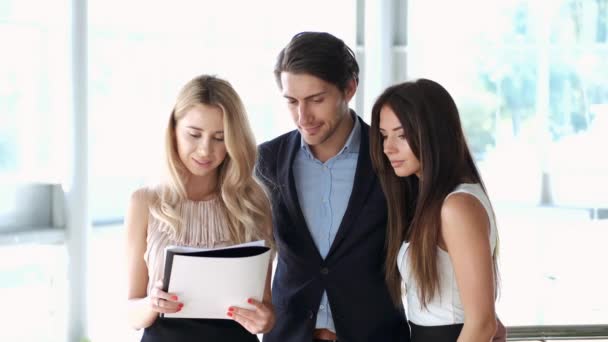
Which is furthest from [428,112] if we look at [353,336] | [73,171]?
[73,171]

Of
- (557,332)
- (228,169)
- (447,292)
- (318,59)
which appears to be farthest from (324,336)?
(557,332)

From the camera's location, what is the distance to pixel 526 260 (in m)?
6.49

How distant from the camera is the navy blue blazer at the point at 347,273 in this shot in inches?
103

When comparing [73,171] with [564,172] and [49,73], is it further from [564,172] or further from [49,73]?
[564,172]

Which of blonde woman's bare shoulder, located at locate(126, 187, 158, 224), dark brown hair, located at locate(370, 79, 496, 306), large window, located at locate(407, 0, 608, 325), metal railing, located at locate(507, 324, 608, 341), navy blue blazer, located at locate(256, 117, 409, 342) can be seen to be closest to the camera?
dark brown hair, located at locate(370, 79, 496, 306)

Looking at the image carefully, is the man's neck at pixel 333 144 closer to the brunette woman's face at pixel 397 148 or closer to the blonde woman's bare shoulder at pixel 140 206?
the brunette woman's face at pixel 397 148

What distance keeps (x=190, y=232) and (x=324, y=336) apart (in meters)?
0.55

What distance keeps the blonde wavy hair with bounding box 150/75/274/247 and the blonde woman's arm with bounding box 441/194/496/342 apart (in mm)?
598

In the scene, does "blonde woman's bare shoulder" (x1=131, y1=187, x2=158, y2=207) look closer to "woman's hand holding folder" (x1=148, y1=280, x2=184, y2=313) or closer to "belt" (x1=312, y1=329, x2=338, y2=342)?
"woman's hand holding folder" (x1=148, y1=280, x2=184, y2=313)

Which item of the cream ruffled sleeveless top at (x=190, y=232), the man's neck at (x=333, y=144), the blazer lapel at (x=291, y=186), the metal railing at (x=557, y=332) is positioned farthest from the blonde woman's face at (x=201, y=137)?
Answer: the metal railing at (x=557, y=332)

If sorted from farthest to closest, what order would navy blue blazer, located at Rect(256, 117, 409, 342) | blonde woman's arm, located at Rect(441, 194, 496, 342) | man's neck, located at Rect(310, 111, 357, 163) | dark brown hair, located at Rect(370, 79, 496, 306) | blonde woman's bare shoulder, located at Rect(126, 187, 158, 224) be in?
1. man's neck, located at Rect(310, 111, 357, 163)
2. navy blue blazer, located at Rect(256, 117, 409, 342)
3. blonde woman's bare shoulder, located at Rect(126, 187, 158, 224)
4. dark brown hair, located at Rect(370, 79, 496, 306)
5. blonde woman's arm, located at Rect(441, 194, 496, 342)

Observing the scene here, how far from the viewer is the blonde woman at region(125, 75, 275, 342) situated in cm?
242

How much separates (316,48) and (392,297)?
0.81m

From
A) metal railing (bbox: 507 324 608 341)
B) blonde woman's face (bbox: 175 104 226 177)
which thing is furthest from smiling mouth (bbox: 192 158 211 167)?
metal railing (bbox: 507 324 608 341)
